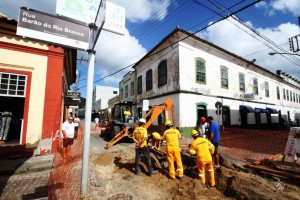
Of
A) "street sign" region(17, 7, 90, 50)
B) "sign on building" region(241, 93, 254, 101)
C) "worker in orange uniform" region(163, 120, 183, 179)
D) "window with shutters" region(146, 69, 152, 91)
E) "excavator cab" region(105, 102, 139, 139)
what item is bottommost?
"worker in orange uniform" region(163, 120, 183, 179)

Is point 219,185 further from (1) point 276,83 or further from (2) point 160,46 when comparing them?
(1) point 276,83

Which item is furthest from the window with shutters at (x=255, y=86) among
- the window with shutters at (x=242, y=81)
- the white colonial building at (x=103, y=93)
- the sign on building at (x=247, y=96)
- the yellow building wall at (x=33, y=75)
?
the white colonial building at (x=103, y=93)

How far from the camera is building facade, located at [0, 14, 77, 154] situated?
6957mm

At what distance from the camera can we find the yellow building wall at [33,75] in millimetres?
7027

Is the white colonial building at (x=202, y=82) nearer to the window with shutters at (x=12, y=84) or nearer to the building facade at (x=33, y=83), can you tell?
the building facade at (x=33, y=83)

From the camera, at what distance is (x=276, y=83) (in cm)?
2508

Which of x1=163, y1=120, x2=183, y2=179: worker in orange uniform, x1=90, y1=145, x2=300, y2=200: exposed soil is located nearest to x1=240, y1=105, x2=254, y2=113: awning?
x1=90, y1=145, x2=300, y2=200: exposed soil

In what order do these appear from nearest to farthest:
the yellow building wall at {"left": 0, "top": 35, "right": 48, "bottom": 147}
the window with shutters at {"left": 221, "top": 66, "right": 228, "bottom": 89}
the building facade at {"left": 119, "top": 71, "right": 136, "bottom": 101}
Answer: the yellow building wall at {"left": 0, "top": 35, "right": 48, "bottom": 147}, the window with shutters at {"left": 221, "top": 66, "right": 228, "bottom": 89}, the building facade at {"left": 119, "top": 71, "right": 136, "bottom": 101}

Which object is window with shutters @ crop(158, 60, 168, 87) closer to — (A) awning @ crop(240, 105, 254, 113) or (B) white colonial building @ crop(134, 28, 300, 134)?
(B) white colonial building @ crop(134, 28, 300, 134)

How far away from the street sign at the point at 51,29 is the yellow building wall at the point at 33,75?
5.75 meters

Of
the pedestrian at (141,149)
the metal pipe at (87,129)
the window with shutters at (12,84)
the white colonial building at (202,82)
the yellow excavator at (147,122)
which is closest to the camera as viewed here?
the metal pipe at (87,129)

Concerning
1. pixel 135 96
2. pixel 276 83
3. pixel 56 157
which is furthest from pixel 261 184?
pixel 276 83

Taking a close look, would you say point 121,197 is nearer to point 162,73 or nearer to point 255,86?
point 162,73

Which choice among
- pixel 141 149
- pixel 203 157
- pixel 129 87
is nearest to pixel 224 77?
pixel 129 87
